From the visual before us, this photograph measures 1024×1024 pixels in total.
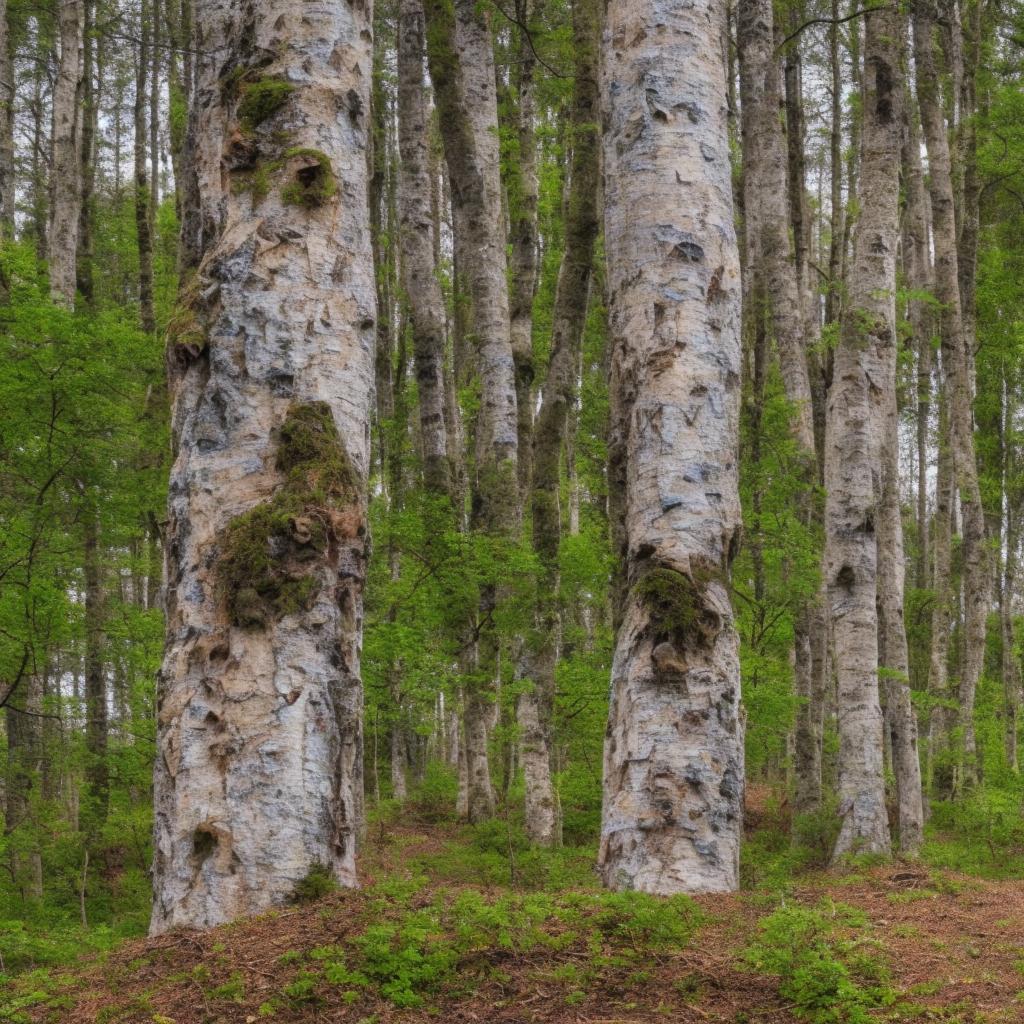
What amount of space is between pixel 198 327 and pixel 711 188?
238 centimetres

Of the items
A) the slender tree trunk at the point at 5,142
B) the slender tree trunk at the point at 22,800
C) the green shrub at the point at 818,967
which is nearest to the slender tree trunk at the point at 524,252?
the slender tree trunk at the point at 5,142

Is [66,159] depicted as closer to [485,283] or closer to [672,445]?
[485,283]

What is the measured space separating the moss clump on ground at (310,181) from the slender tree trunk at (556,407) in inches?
232

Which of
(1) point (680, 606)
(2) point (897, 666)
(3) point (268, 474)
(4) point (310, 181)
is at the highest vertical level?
(4) point (310, 181)

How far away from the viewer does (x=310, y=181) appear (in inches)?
174

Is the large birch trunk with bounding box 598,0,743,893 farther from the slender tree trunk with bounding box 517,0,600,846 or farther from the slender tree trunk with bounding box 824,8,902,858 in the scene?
the slender tree trunk with bounding box 517,0,600,846

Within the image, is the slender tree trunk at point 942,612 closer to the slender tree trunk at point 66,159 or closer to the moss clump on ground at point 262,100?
the slender tree trunk at point 66,159

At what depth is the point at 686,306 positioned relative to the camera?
4699 mm

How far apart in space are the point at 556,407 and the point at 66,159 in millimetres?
8172

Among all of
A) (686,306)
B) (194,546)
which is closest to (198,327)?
(194,546)

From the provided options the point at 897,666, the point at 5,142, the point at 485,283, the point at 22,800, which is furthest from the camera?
the point at 5,142

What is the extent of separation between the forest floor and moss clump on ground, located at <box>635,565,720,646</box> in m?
1.03

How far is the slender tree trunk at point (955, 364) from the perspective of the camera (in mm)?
15391

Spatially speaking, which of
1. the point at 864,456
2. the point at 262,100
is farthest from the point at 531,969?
the point at 864,456
